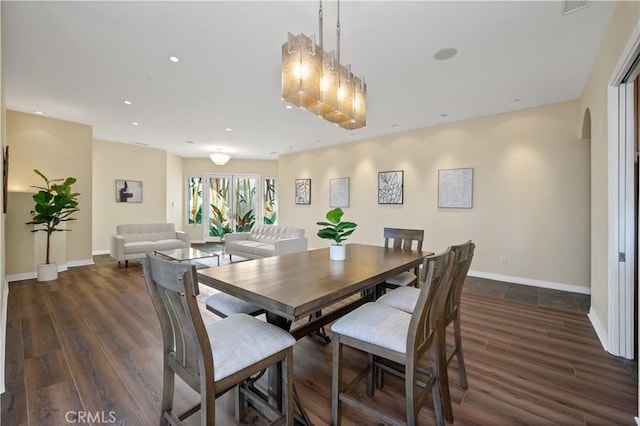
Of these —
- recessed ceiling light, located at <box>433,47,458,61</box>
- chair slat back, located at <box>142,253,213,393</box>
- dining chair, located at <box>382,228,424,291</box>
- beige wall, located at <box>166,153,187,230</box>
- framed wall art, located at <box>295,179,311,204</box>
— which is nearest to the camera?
chair slat back, located at <box>142,253,213,393</box>

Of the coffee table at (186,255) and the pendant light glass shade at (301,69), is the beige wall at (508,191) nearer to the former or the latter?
the coffee table at (186,255)

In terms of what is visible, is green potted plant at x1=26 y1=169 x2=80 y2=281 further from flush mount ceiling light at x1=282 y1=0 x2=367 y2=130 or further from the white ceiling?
flush mount ceiling light at x1=282 y1=0 x2=367 y2=130

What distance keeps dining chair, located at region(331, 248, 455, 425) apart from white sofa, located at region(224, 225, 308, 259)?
11.5 feet

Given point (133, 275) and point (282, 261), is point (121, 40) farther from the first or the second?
point (133, 275)

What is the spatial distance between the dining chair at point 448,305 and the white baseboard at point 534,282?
3.23 metres

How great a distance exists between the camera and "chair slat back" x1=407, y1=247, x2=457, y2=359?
1283 millimetres

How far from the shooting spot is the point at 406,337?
137 cm

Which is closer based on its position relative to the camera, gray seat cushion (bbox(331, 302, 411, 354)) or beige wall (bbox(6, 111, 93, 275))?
gray seat cushion (bbox(331, 302, 411, 354))

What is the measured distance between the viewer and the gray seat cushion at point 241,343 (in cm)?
120

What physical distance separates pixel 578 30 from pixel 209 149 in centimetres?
730

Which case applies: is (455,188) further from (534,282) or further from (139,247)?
(139,247)

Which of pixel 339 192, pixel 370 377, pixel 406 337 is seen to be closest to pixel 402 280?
pixel 370 377

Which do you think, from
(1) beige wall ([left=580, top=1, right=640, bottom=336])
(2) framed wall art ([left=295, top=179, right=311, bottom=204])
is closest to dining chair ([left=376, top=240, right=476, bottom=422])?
(1) beige wall ([left=580, top=1, right=640, bottom=336])

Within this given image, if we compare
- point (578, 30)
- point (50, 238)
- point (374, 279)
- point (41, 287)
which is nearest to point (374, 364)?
point (374, 279)
